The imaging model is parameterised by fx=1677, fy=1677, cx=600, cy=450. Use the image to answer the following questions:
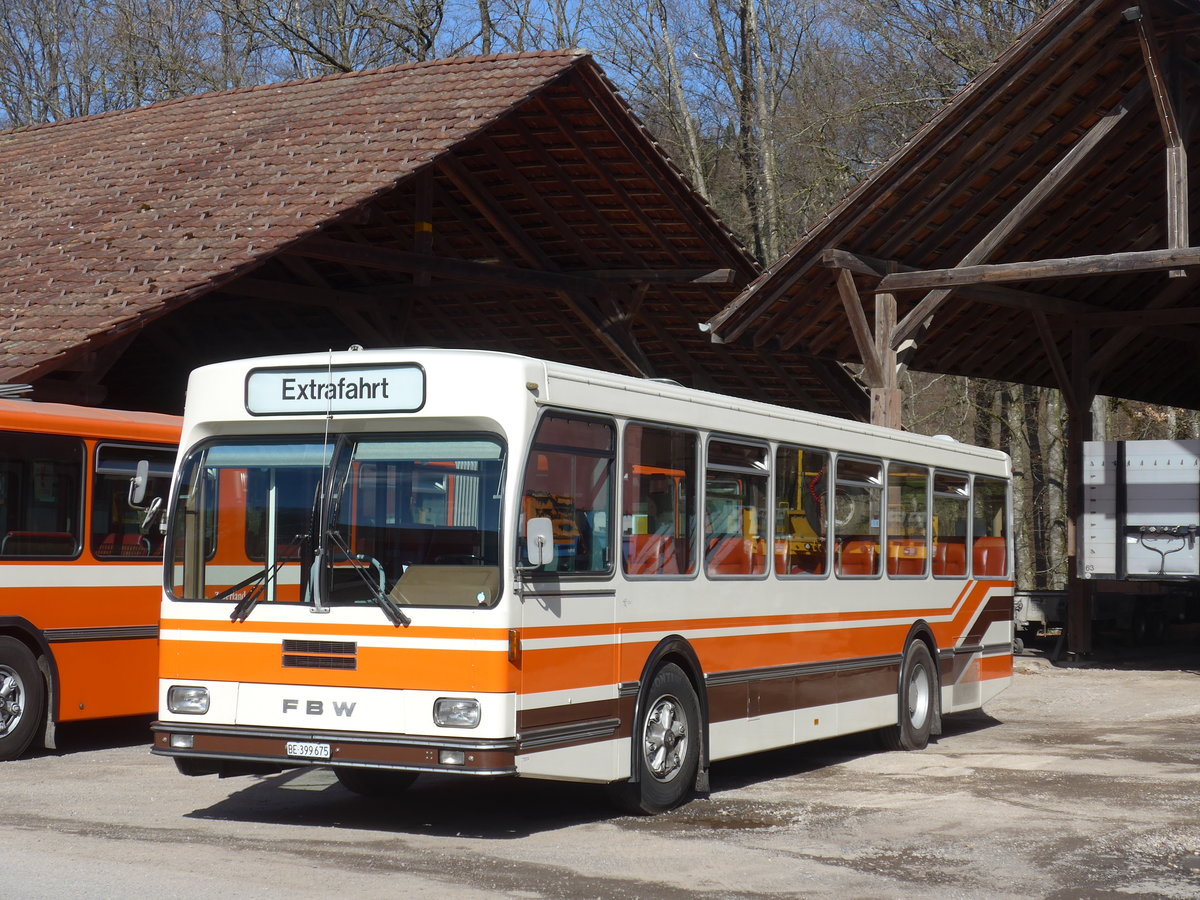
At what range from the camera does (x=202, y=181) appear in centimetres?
1898

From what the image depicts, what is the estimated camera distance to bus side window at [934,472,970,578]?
13.9 metres

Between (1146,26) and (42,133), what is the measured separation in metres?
15.9

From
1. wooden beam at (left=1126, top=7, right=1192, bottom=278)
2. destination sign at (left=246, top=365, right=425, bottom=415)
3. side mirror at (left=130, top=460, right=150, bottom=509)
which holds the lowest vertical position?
side mirror at (left=130, top=460, right=150, bottom=509)

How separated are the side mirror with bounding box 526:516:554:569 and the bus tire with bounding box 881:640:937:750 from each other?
5.52 m

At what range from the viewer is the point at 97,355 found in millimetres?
15211

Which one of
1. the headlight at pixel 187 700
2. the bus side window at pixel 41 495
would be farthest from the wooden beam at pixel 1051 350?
the headlight at pixel 187 700

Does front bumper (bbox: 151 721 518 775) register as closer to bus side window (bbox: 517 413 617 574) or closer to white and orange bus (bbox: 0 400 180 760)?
bus side window (bbox: 517 413 617 574)

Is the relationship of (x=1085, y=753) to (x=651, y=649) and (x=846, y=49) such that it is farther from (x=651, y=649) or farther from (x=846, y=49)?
(x=846, y=49)

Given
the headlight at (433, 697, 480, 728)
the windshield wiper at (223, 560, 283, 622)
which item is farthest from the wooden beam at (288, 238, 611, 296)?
the headlight at (433, 697, 480, 728)

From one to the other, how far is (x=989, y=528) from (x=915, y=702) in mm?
2243

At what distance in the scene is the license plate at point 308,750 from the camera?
8.55 m

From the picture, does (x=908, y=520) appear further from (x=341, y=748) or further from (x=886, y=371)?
(x=341, y=748)

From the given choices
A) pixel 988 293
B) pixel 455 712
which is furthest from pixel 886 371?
pixel 455 712

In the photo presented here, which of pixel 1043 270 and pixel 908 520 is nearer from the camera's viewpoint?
pixel 908 520
